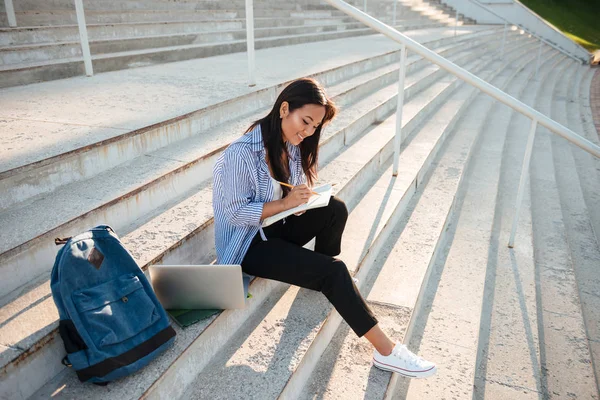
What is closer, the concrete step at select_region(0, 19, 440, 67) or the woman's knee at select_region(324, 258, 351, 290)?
the woman's knee at select_region(324, 258, 351, 290)

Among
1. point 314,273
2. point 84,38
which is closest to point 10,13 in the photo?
point 84,38

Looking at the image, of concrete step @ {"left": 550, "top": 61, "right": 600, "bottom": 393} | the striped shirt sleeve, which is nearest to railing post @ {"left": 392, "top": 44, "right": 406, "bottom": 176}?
concrete step @ {"left": 550, "top": 61, "right": 600, "bottom": 393}

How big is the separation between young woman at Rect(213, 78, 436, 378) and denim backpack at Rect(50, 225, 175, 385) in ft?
1.54

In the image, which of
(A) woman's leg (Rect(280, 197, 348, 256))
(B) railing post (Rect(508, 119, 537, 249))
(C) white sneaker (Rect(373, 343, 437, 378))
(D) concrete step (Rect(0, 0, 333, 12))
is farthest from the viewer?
(D) concrete step (Rect(0, 0, 333, 12))

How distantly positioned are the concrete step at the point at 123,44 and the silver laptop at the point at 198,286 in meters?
3.12

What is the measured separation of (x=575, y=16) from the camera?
20.8 meters

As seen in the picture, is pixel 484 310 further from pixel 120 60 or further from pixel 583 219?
pixel 120 60

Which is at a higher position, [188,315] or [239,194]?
[239,194]

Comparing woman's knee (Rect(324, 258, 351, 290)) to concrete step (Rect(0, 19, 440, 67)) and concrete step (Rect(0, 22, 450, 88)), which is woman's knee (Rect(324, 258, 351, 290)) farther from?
concrete step (Rect(0, 19, 440, 67))

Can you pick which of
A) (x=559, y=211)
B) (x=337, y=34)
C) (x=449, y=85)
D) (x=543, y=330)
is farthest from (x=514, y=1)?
(x=543, y=330)

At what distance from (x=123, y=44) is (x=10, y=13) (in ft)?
3.23

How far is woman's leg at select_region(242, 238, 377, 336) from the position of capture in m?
1.85

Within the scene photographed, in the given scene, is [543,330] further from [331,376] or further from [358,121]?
[358,121]

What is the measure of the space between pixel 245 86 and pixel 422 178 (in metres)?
1.65
